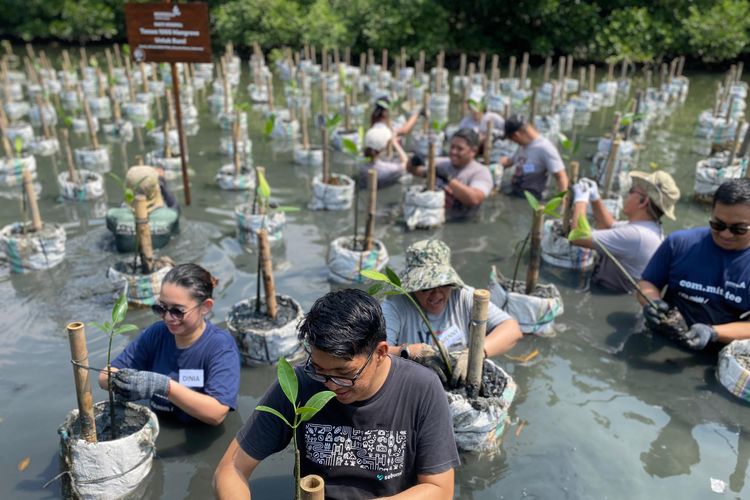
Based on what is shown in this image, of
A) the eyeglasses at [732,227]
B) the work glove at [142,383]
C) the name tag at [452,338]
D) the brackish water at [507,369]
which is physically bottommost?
the brackish water at [507,369]

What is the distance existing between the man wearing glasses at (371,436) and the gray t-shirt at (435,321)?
1.15m

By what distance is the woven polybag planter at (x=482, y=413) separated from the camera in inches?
121

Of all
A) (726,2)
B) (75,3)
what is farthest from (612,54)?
(75,3)

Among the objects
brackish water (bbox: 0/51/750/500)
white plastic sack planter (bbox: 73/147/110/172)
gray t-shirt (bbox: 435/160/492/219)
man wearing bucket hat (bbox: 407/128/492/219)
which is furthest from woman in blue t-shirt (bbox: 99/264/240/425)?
white plastic sack planter (bbox: 73/147/110/172)

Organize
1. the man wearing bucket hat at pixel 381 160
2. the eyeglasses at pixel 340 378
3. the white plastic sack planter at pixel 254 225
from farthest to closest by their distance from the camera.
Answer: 1. the man wearing bucket hat at pixel 381 160
2. the white plastic sack planter at pixel 254 225
3. the eyeglasses at pixel 340 378

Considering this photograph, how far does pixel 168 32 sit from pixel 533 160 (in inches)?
174

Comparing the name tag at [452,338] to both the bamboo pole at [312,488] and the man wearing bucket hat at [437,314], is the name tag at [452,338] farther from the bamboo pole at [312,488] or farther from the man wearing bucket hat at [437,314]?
the bamboo pole at [312,488]

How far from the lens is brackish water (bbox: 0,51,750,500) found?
3.21 m

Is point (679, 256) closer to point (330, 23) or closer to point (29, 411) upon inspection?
point (29, 411)

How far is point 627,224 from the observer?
188 inches

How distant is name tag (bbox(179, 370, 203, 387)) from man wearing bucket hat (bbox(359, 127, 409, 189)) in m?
4.09

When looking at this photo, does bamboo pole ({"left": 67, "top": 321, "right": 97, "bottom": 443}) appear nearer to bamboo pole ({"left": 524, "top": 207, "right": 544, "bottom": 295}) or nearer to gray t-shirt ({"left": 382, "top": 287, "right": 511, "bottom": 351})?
gray t-shirt ({"left": 382, "top": 287, "right": 511, "bottom": 351})

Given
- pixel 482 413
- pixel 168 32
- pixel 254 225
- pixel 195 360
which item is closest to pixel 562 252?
pixel 482 413

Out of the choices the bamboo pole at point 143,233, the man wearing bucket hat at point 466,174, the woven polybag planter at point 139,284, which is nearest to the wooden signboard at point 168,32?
the bamboo pole at point 143,233
